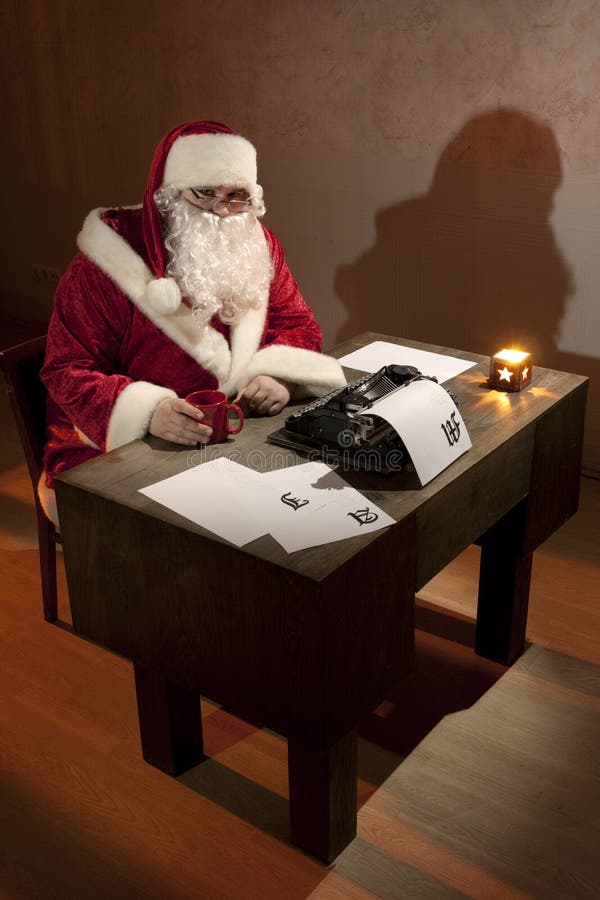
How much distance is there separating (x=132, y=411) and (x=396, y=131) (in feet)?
6.42

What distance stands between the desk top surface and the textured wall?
111 centimetres

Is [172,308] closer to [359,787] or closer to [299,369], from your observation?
[299,369]

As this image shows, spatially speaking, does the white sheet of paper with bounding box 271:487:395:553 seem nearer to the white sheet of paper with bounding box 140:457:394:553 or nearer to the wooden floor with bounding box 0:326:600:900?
the white sheet of paper with bounding box 140:457:394:553

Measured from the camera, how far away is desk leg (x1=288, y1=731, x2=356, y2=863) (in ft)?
6.16

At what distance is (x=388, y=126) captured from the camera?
360 centimetres

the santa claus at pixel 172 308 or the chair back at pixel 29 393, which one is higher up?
the santa claus at pixel 172 308

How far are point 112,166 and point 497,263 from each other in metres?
2.09

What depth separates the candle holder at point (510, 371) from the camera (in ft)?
7.61

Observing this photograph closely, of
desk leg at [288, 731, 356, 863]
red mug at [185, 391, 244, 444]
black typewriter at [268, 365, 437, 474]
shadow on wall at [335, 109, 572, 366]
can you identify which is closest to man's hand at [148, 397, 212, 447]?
red mug at [185, 391, 244, 444]

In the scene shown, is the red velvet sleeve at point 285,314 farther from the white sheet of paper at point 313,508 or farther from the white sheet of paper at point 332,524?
the white sheet of paper at point 332,524

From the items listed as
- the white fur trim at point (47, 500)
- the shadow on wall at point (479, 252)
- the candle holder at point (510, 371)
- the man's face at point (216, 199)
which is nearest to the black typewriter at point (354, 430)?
the candle holder at point (510, 371)

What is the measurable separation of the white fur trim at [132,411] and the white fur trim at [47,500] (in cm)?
39

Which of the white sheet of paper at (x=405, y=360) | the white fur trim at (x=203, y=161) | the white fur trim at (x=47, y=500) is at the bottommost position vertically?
the white fur trim at (x=47, y=500)

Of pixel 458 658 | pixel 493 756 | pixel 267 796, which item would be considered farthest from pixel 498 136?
pixel 267 796
